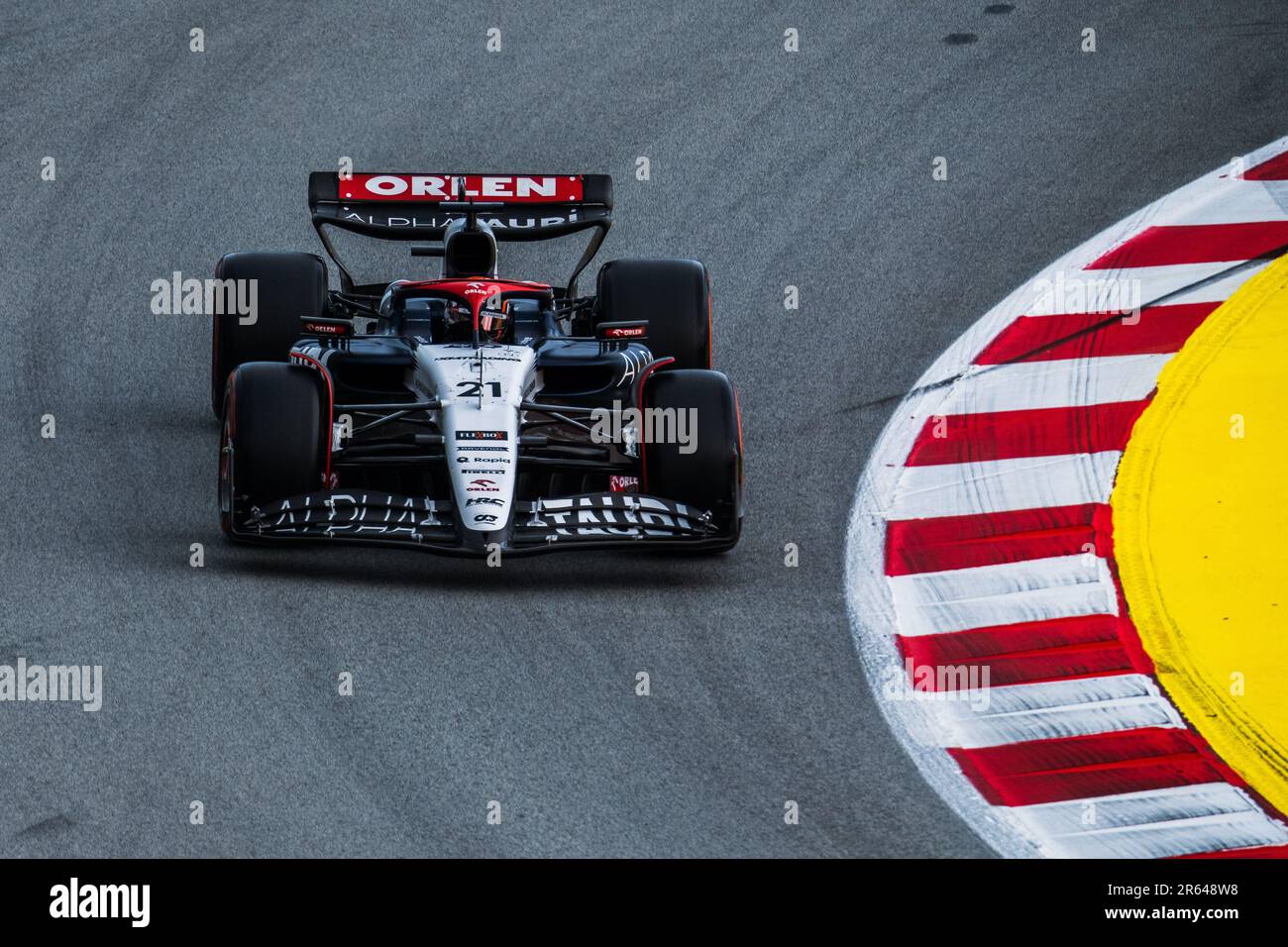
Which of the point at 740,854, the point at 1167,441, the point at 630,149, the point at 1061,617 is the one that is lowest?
the point at 740,854

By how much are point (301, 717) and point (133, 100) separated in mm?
9216

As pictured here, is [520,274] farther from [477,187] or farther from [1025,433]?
[1025,433]

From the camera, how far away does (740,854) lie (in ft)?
23.0

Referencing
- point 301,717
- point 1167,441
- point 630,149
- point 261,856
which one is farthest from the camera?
point 630,149

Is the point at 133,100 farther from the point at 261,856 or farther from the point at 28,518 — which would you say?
the point at 261,856

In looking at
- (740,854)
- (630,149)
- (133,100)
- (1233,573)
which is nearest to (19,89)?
(133,100)

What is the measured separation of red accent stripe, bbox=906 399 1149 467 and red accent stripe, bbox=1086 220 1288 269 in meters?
2.13

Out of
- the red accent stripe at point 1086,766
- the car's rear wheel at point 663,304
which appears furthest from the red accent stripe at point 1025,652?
the car's rear wheel at point 663,304

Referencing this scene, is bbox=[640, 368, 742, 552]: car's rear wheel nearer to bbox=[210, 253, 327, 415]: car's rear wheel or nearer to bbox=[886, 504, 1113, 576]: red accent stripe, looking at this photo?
bbox=[886, 504, 1113, 576]: red accent stripe

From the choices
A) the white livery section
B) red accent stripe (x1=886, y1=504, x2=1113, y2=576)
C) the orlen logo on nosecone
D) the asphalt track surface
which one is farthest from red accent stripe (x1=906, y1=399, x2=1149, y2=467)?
the orlen logo on nosecone

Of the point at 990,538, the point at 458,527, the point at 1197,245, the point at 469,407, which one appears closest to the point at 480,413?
the point at 469,407

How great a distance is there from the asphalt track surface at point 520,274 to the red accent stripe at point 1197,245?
1.95 ft

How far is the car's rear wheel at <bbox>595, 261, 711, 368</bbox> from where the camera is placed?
1144 centimetres

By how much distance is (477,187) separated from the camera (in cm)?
1173
